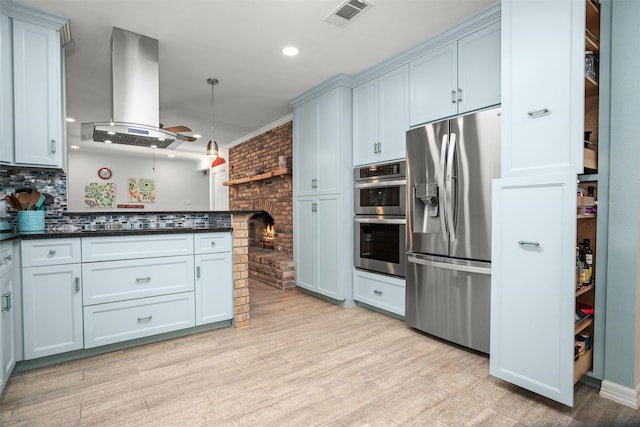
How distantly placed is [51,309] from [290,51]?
2.72m

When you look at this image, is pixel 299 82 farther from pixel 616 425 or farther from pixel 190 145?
pixel 190 145

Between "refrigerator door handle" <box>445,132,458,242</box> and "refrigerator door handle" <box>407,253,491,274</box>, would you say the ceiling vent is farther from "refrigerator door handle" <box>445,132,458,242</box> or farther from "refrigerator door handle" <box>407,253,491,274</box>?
"refrigerator door handle" <box>407,253,491,274</box>

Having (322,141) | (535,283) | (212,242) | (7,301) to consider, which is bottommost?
(7,301)

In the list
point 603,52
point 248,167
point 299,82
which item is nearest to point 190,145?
point 248,167

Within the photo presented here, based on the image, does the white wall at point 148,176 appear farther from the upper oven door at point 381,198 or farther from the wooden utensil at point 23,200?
the upper oven door at point 381,198

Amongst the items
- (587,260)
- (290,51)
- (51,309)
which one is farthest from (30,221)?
(587,260)

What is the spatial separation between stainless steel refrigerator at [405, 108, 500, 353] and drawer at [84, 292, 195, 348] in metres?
Answer: 1.88

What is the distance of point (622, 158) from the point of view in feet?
5.73

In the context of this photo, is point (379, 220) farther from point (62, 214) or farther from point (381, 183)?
point (62, 214)

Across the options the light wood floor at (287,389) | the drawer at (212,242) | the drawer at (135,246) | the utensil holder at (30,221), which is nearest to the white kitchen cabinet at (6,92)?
the utensil holder at (30,221)

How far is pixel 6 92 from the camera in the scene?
2.29 m

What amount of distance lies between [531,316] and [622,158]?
968 millimetres

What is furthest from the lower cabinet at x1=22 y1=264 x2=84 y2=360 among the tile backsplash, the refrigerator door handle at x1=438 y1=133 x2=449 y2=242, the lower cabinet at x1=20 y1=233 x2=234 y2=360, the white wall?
the white wall

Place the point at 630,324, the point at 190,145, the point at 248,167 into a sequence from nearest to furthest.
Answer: the point at 630,324 → the point at 248,167 → the point at 190,145
